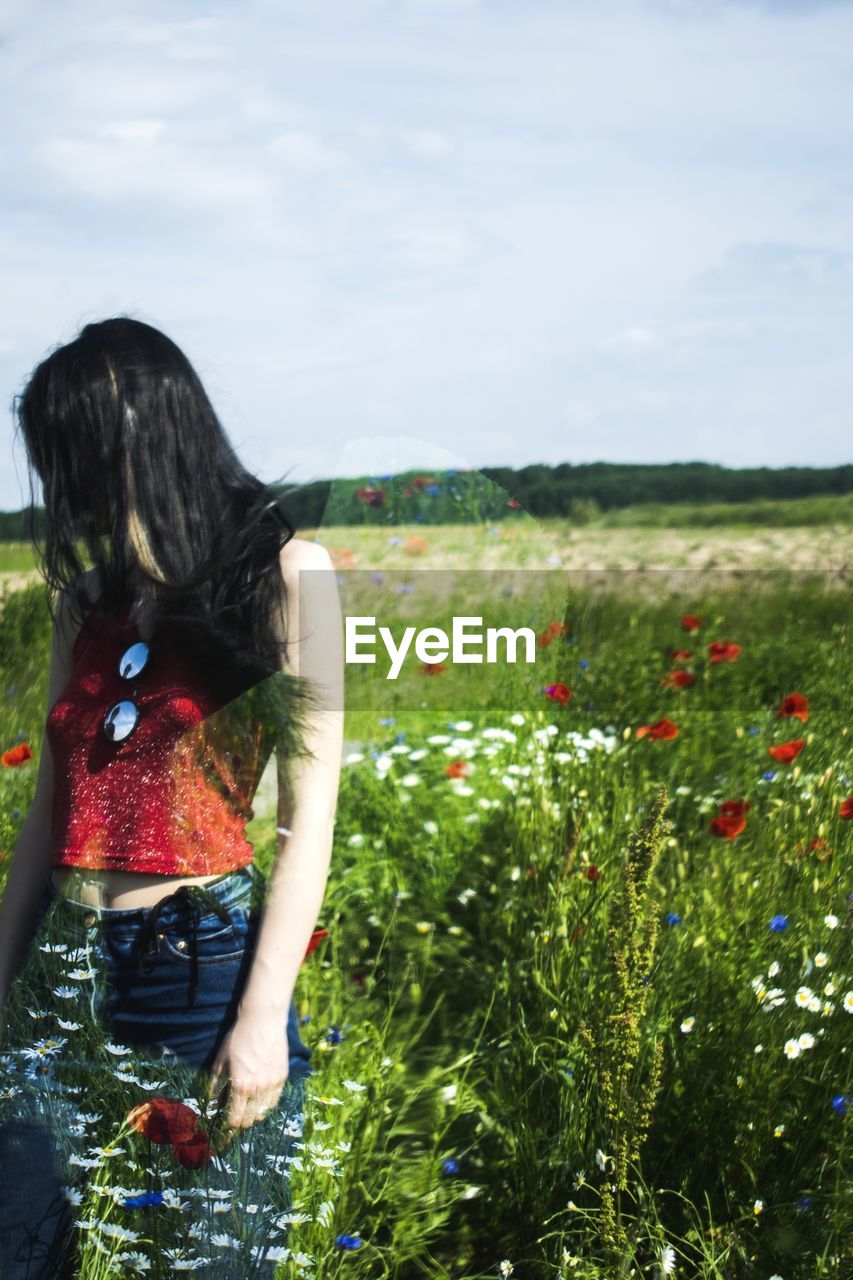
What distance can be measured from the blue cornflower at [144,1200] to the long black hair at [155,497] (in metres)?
0.66

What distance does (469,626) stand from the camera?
2621 mm

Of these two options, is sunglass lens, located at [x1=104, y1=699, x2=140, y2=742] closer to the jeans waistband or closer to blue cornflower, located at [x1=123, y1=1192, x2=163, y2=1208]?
the jeans waistband

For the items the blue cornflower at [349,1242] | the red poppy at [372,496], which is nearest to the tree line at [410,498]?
the red poppy at [372,496]

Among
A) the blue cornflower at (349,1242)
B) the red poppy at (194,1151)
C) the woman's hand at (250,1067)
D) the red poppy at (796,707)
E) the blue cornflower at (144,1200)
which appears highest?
the red poppy at (796,707)

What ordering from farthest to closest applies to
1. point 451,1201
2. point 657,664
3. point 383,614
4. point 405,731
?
point 657,664 → point 405,731 → point 383,614 → point 451,1201

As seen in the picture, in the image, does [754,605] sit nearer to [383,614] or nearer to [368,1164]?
[383,614]

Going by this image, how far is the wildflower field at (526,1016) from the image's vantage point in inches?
60.0

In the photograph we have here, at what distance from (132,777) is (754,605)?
15.3 feet

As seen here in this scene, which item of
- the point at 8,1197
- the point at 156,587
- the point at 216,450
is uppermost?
the point at 216,450

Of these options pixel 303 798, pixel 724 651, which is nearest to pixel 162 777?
pixel 303 798

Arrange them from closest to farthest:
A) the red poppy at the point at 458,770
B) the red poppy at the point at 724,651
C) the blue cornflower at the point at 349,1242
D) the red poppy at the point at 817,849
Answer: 1. the blue cornflower at the point at 349,1242
2. the red poppy at the point at 817,849
3. the red poppy at the point at 458,770
4. the red poppy at the point at 724,651

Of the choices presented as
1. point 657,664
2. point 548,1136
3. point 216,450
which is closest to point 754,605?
point 657,664

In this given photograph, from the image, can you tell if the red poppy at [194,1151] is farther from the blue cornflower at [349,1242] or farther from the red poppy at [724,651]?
the red poppy at [724,651]

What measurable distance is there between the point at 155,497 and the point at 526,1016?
4.86 feet
